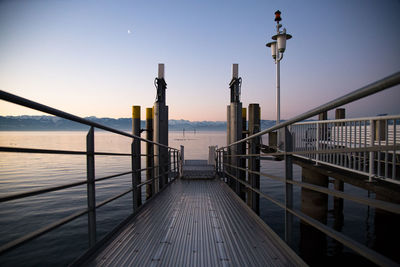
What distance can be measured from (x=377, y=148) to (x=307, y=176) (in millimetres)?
6219

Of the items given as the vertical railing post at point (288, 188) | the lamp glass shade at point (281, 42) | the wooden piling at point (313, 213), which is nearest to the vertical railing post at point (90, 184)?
the vertical railing post at point (288, 188)

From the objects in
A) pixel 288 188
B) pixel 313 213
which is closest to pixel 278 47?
pixel 313 213

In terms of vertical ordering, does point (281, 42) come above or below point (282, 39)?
below

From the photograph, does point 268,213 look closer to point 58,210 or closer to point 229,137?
point 229,137

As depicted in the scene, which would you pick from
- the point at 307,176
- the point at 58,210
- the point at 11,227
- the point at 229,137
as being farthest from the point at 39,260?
the point at 307,176

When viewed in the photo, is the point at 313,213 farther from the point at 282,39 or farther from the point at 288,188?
the point at 282,39

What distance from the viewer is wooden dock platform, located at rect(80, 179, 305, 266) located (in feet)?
6.75

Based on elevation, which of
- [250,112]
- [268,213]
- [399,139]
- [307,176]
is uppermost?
[250,112]

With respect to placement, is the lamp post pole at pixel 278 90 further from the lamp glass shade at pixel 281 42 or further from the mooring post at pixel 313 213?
the mooring post at pixel 313 213

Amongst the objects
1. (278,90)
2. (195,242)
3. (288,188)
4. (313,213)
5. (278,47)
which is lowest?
(313,213)

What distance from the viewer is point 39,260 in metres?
5.20

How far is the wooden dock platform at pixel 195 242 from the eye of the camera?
6.75 ft

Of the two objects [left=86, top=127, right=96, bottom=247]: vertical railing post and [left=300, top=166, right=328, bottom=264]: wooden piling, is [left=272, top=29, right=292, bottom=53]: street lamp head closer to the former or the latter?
[left=300, top=166, right=328, bottom=264]: wooden piling

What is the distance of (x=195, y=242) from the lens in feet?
8.18
